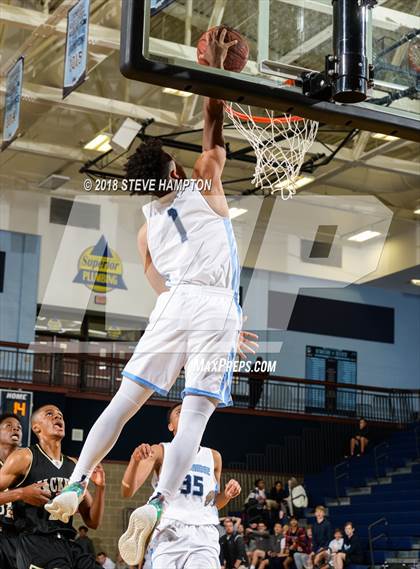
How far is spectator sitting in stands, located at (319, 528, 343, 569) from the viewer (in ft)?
48.8

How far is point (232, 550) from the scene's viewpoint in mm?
14477

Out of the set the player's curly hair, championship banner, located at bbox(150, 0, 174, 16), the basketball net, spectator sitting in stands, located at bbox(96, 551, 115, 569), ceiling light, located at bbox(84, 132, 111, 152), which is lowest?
spectator sitting in stands, located at bbox(96, 551, 115, 569)

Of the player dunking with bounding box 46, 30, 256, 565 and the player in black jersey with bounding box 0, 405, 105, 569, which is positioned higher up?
the player dunking with bounding box 46, 30, 256, 565

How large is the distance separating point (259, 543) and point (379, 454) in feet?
15.2

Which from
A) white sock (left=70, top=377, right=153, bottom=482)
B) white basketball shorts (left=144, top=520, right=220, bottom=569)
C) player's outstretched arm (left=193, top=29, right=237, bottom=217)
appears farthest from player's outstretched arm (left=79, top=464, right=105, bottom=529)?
player's outstretched arm (left=193, top=29, right=237, bottom=217)

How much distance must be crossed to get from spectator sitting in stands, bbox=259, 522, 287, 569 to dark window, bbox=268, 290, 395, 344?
3.41 m

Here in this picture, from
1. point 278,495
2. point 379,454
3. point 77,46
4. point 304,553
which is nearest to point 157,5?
point 77,46

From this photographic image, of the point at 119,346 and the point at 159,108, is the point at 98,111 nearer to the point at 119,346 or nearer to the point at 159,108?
the point at 159,108

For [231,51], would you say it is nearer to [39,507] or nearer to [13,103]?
[39,507]

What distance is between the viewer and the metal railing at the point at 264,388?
1819 cm

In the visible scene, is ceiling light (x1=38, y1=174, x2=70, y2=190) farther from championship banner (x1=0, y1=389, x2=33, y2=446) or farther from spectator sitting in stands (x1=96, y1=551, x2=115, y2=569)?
spectator sitting in stands (x1=96, y1=551, x2=115, y2=569)

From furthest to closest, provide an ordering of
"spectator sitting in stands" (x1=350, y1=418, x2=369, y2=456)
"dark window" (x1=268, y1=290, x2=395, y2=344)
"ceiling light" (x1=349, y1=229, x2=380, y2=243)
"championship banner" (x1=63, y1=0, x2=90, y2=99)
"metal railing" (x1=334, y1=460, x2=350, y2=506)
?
"spectator sitting in stands" (x1=350, y1=418, x2=369, y2=456) → "metal railing" (x1=334, y1=460, x2=350, y2=506) → "dark window" (x1=268, y1=290, x2=395, y2=344) → "championship banner" (x1=63, y1=0, x2=90, y2=99) → "ceiling light" (x1=349, y1=229, x2=380, y2=243)

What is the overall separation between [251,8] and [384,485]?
14.6m

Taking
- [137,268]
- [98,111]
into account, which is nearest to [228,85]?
[137,268]
